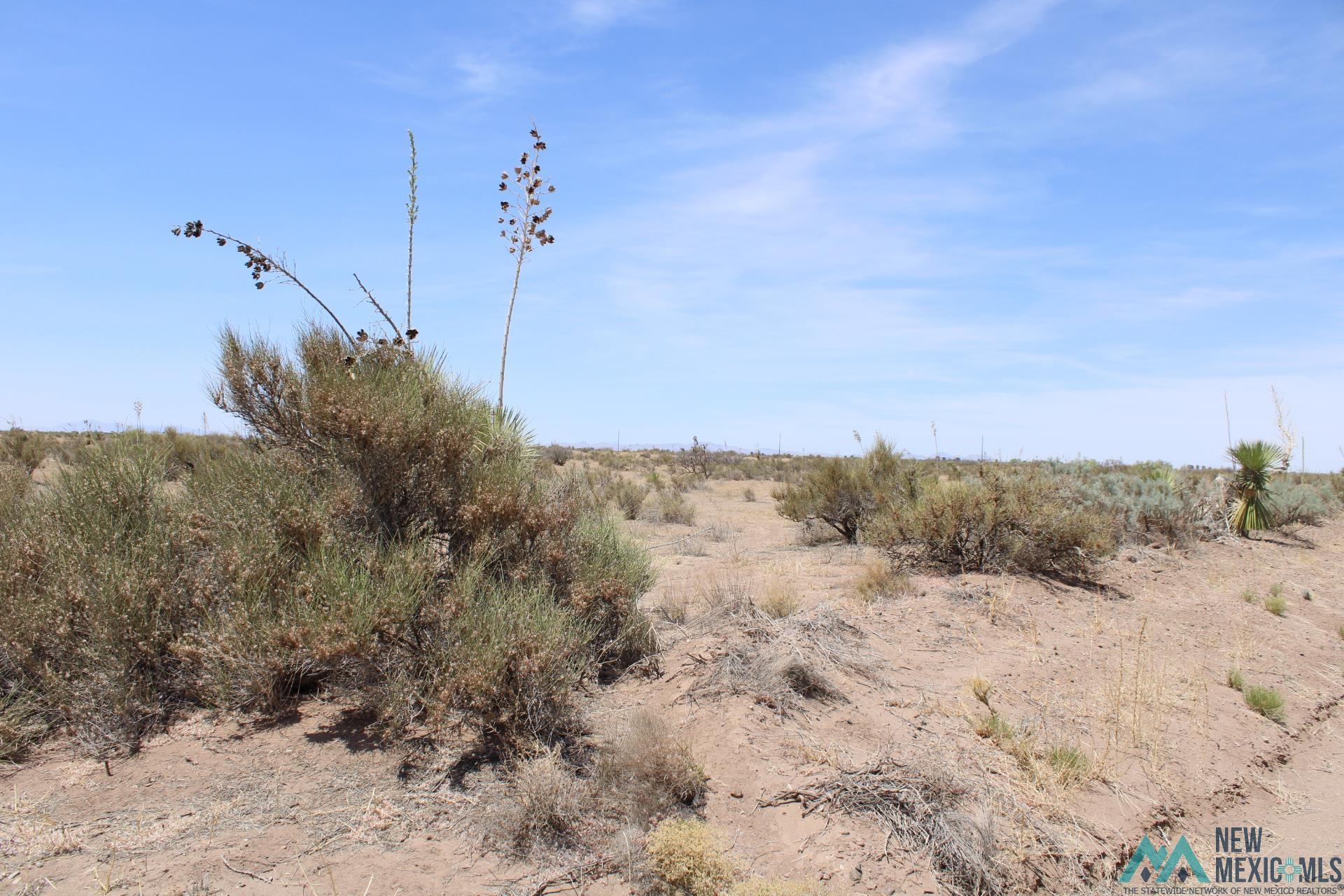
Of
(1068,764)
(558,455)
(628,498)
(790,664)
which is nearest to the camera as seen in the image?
(1068,764)

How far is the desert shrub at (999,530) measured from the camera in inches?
384

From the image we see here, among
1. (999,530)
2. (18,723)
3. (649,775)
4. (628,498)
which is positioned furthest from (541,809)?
(628,498)

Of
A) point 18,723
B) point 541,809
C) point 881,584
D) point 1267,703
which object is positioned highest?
point 881,584

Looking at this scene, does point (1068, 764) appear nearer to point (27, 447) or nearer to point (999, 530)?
point (999, 530)

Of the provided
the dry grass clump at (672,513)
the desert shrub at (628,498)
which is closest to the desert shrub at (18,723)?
the desert shrub at (628,498)

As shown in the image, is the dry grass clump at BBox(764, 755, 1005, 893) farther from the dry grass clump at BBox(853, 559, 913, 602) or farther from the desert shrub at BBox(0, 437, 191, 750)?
the dry grass clump at BBox(853, 559, 913, 602)

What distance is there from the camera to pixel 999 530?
984 centimetres

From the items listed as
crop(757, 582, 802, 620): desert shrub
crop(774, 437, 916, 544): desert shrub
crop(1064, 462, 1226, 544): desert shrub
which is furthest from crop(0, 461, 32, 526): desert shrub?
crop(1064, 462, 1226, 544): desert shrub

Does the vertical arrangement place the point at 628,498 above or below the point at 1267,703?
above

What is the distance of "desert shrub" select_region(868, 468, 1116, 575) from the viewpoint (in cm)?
975

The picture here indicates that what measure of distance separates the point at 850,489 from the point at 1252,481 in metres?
8.75

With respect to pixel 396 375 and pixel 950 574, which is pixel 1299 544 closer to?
pixel 950 574

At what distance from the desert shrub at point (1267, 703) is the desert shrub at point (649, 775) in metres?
5.19

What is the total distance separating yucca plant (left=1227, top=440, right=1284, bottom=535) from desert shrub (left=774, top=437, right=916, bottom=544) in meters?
7.53
